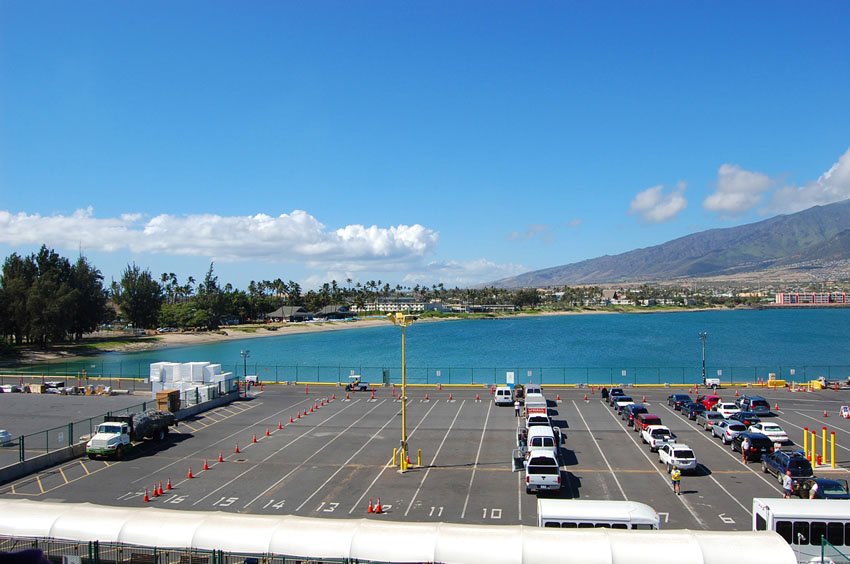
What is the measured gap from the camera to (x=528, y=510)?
21828 mm

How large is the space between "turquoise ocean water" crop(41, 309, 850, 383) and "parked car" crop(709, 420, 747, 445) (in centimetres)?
3414

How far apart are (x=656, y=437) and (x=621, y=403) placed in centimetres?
1206

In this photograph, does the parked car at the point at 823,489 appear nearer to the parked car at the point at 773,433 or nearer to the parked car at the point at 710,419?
the parked car at the point at 773,433

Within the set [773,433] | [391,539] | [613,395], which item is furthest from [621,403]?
[391,539]

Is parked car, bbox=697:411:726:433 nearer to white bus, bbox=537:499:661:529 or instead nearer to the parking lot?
the parking lot

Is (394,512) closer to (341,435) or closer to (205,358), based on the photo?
(341,435)

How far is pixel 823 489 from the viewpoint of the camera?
21.2m

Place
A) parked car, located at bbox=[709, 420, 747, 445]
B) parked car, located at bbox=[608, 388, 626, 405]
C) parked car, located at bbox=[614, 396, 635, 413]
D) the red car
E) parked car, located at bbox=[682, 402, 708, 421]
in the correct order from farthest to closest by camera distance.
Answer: parked car, located at bbox=[608, 388, 626, 405] → the red car → parked car, located at bbox=[614, 396, 635, 413] → parked car, located at bbox=[682, 402, 708, 421] → parked car, located at bbox=[709, 420, 747, 445]

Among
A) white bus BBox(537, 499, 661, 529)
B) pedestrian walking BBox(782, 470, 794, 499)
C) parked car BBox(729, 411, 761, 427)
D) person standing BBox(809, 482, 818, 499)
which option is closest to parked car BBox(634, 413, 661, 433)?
parked car BBox(729, 411, 761, 427)

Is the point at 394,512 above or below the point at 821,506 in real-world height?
below

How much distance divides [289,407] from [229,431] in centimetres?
915

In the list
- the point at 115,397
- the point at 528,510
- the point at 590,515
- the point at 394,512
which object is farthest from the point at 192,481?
the point at 115,397

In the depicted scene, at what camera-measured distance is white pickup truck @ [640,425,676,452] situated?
30170 millimetres

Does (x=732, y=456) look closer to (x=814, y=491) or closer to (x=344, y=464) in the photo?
(x=814, y=491)
